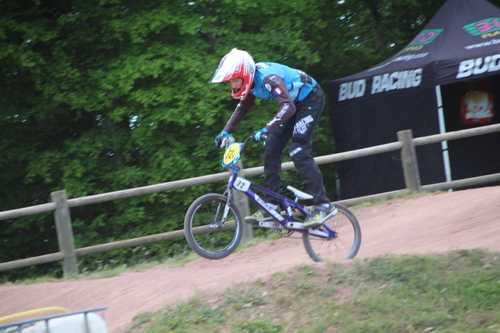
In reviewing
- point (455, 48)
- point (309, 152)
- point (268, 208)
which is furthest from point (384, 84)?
point (268, 208)

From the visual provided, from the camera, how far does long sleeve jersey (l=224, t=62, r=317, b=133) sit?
212 inches

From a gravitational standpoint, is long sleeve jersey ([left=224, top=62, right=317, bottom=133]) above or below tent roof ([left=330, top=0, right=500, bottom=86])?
below

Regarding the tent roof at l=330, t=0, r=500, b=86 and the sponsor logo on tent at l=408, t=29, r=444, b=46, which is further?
the sponsor logo on tent at l=408, t=29, r=444, b=46

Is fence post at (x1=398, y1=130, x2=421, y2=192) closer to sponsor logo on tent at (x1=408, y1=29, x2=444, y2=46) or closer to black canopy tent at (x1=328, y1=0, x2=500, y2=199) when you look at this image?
black canopy tent at (x1=328, y1=0, x2=500, y2=199)

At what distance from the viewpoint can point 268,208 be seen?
5.81 m

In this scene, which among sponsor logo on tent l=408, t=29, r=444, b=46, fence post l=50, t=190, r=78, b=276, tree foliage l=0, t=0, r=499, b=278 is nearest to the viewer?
fence post l=50, t=190, r=78, b=276

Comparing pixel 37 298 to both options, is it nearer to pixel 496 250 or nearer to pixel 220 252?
pixel 220 252

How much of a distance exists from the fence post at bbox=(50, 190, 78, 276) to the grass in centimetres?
362

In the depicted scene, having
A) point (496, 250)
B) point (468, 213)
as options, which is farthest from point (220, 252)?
point (468, 213)

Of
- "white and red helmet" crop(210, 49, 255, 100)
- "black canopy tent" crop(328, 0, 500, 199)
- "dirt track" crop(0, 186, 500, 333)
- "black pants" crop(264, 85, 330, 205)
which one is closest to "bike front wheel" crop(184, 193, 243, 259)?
"dirt track" crop(0, 186, 500, 333)

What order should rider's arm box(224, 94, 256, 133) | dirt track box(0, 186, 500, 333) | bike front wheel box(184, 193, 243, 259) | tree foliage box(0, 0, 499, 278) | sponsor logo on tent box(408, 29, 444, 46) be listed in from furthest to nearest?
sponsor logo on tent box(408, 29, 444, 46)
tree foliage box(0, 0, 499, 278)
rider's arm box(224, 94, 256, 133)
bike front wheel box(184, 193, 243, 259)
dirt track box(0, 186, 500, 333)

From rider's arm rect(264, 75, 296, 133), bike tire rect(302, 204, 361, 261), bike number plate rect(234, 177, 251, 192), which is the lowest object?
bike tire rect(302, 204, 361, 261)

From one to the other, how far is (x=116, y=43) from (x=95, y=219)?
3.73 meters

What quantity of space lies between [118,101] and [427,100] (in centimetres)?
624
